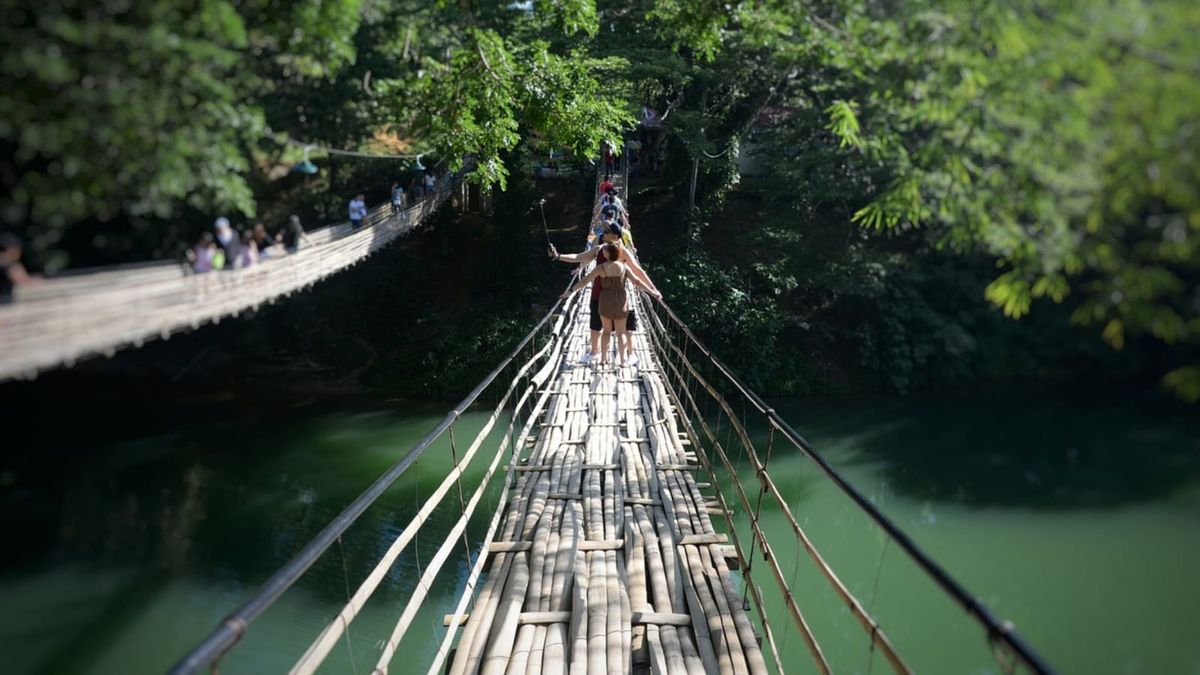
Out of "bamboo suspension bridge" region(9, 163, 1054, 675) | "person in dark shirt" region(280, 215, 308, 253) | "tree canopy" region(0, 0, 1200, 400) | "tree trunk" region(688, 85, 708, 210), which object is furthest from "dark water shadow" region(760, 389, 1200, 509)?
"person in dark shirt" region(280, 215, 308, 253)

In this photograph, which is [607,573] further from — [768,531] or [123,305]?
[768,531]

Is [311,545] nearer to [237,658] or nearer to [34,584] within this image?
[237,658]

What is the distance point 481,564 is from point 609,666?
22.4 inches

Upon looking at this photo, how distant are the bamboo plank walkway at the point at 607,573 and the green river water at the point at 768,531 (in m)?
0.76

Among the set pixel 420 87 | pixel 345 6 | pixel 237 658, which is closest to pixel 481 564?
pixel 420 87

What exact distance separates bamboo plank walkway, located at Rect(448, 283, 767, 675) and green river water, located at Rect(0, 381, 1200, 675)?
29.7 inches

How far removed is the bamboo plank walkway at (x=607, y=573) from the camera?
1.73 m

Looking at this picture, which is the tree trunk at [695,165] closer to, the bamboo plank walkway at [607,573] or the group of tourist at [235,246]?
the bamboo plank walkway at [607,573]

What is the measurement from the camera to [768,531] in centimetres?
579

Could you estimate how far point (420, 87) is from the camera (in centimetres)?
197

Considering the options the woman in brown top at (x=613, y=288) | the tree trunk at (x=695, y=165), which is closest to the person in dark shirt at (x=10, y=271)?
the woman in brown top at (x=613, y=288)

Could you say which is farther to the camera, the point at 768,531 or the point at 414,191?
the point at 768,531

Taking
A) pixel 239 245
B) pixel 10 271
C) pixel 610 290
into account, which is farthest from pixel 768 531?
pixel 10 271

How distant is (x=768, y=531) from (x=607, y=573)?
403 cm
